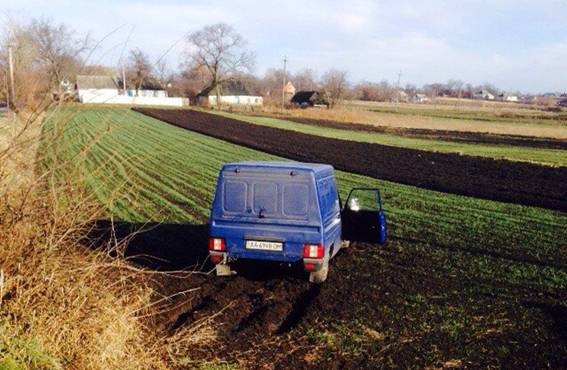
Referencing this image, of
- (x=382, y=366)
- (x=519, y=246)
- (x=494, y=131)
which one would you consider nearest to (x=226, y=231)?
(x=382, y=366)

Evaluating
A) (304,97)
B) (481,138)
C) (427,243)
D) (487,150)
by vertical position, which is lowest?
(481,138)

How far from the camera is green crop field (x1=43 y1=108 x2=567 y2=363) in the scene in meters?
7.06

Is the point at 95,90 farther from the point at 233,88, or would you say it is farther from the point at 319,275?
the point at 233,88

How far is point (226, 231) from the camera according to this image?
9.00 metres

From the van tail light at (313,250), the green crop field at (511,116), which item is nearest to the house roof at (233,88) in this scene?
the green crop field at (511,116)

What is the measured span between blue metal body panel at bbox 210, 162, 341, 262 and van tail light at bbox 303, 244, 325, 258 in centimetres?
6

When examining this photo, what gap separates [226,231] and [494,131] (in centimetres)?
4709

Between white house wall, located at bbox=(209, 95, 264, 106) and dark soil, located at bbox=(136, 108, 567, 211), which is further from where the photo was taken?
white house wall, located at bbox=(209, 95, 264, 106)

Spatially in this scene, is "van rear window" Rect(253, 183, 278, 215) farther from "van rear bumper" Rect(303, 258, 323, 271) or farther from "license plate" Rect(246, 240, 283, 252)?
"van rear bumper" Rect(303, 258, 323, 271)

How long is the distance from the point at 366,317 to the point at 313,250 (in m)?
1.32

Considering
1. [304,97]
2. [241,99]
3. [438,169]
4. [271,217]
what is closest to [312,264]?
[271,217]

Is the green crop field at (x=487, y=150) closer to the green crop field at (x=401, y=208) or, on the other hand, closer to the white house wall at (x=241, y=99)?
the green crop field at (x=401, y=208)

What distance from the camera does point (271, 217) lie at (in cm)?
895

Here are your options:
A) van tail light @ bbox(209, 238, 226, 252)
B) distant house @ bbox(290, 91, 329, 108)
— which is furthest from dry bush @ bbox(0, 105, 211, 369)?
distant house @ bbox(290, 91, 329, 108)
